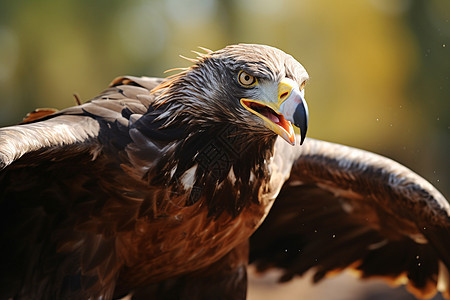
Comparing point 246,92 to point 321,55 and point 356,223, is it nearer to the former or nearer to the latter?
point 356,223

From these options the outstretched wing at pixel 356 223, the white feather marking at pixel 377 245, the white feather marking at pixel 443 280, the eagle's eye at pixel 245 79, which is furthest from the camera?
the white feather marking at pixel 377 245

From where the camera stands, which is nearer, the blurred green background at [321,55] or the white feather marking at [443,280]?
the white feather marking at [443,280]

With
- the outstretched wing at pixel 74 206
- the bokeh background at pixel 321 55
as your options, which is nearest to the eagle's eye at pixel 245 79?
the outstretched wing at pixel 74 206

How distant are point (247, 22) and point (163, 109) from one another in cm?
1216

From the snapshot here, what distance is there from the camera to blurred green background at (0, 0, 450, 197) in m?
13.0

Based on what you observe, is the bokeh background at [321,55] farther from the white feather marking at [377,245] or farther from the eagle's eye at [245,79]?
the eagle's eye at [245,79]

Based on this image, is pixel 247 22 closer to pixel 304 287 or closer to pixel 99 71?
pixel 99 71

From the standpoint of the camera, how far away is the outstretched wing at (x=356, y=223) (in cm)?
377

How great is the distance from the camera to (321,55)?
13.5 meters

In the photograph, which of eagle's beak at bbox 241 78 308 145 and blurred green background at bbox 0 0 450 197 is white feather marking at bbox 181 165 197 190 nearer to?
eagle's beak at bbox 241 78 308 145

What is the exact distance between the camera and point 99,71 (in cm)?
1369

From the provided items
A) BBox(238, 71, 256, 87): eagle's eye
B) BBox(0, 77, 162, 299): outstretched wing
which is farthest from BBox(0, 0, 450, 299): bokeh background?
BBox(238, 71, 256, 87): eagle's eye

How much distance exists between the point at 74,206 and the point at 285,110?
1219mm

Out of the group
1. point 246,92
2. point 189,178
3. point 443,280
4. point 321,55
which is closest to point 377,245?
point 443,280
